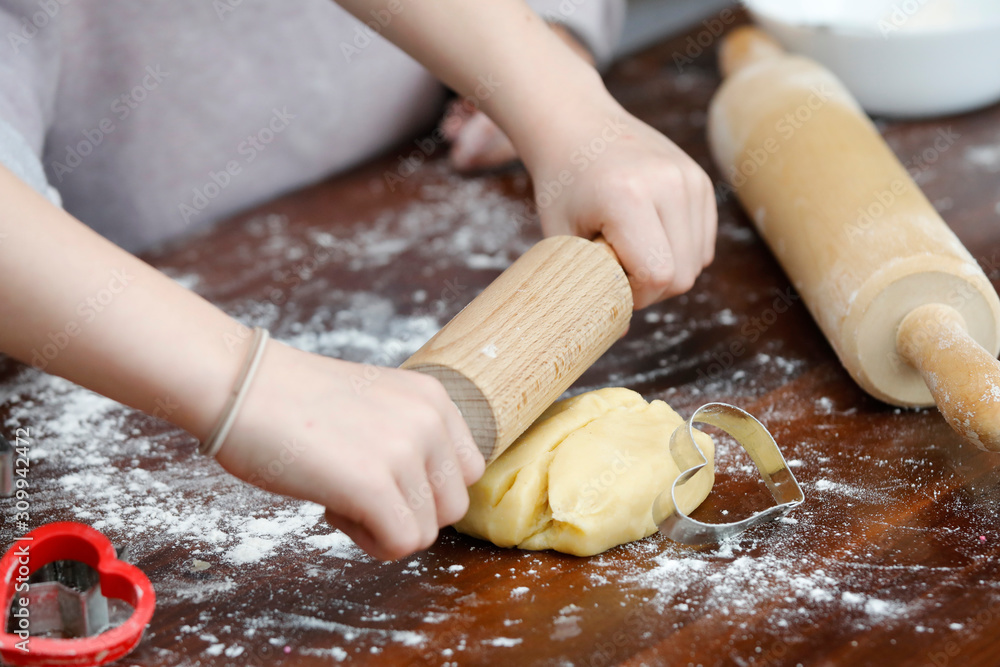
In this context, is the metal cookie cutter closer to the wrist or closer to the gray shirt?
the wrist

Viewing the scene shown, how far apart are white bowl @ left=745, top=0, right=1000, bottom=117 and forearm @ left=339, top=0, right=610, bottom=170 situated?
2.51 feet

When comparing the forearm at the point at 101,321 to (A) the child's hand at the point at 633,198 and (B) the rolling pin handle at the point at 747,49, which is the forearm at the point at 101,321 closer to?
(A) the child's hand at the point at 633,198

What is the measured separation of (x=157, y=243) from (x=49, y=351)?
102 centimetres

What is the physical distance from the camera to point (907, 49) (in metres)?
1.73

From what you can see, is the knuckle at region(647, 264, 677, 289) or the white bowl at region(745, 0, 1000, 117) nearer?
the knuckle at region(647, 264, 677, 289)

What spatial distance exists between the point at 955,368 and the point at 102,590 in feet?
3.09

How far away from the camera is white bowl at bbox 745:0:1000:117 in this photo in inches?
67.4

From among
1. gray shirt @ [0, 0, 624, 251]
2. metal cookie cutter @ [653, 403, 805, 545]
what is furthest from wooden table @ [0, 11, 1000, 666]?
gray shirt @ [0, 0, 624, 251]

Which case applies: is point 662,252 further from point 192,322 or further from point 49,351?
point 49,351

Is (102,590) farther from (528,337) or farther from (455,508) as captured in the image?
(528,337)

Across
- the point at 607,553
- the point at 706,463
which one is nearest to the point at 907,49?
the point at 706,463

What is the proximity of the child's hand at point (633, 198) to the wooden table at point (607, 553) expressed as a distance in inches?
7.3

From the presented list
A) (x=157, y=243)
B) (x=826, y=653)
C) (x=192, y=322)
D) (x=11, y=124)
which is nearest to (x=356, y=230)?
(x=157, y=243)

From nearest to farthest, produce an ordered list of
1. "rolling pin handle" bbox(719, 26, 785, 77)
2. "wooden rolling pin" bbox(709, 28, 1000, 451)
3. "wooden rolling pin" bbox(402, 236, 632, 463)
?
"wooden rolling pin" bbox(402, 236, 632, 463)
"wooden rolling pin" bbox(709, 28, 1000, 451)
"rolling pin handle" bbox(719, 26, 785, 77)
